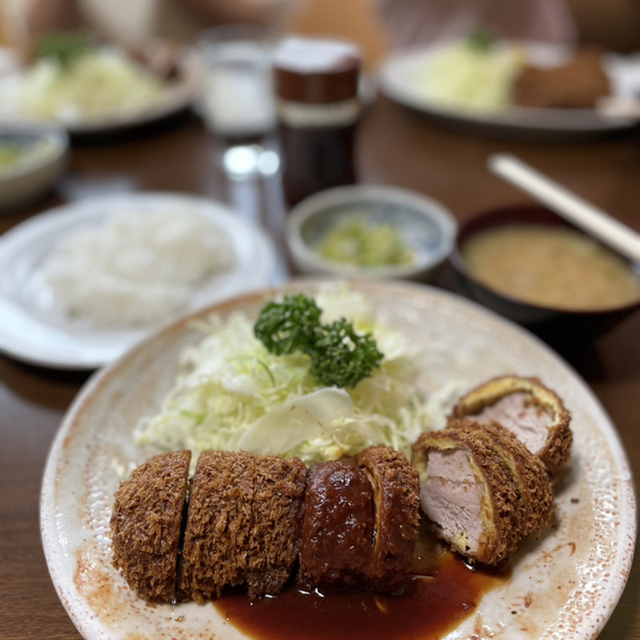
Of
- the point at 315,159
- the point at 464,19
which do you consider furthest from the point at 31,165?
the point at 464,19

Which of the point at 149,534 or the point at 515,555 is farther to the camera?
the point at 515,555

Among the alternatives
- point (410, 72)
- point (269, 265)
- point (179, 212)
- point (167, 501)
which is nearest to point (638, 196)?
point (410, 72)

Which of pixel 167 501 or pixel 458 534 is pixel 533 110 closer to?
pixel 458 534

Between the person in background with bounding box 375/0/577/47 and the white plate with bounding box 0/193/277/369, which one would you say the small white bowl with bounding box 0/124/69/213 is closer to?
the white plate with bounding box 0/193/277/369

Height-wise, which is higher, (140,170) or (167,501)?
(167,501)

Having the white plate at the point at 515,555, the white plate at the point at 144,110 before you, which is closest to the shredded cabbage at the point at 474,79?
the white plate at the point at 144,110

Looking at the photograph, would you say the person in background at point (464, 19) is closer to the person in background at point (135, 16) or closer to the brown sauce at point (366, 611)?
the person in background at point (135, 16)

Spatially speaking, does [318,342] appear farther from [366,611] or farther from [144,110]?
[144,110]
